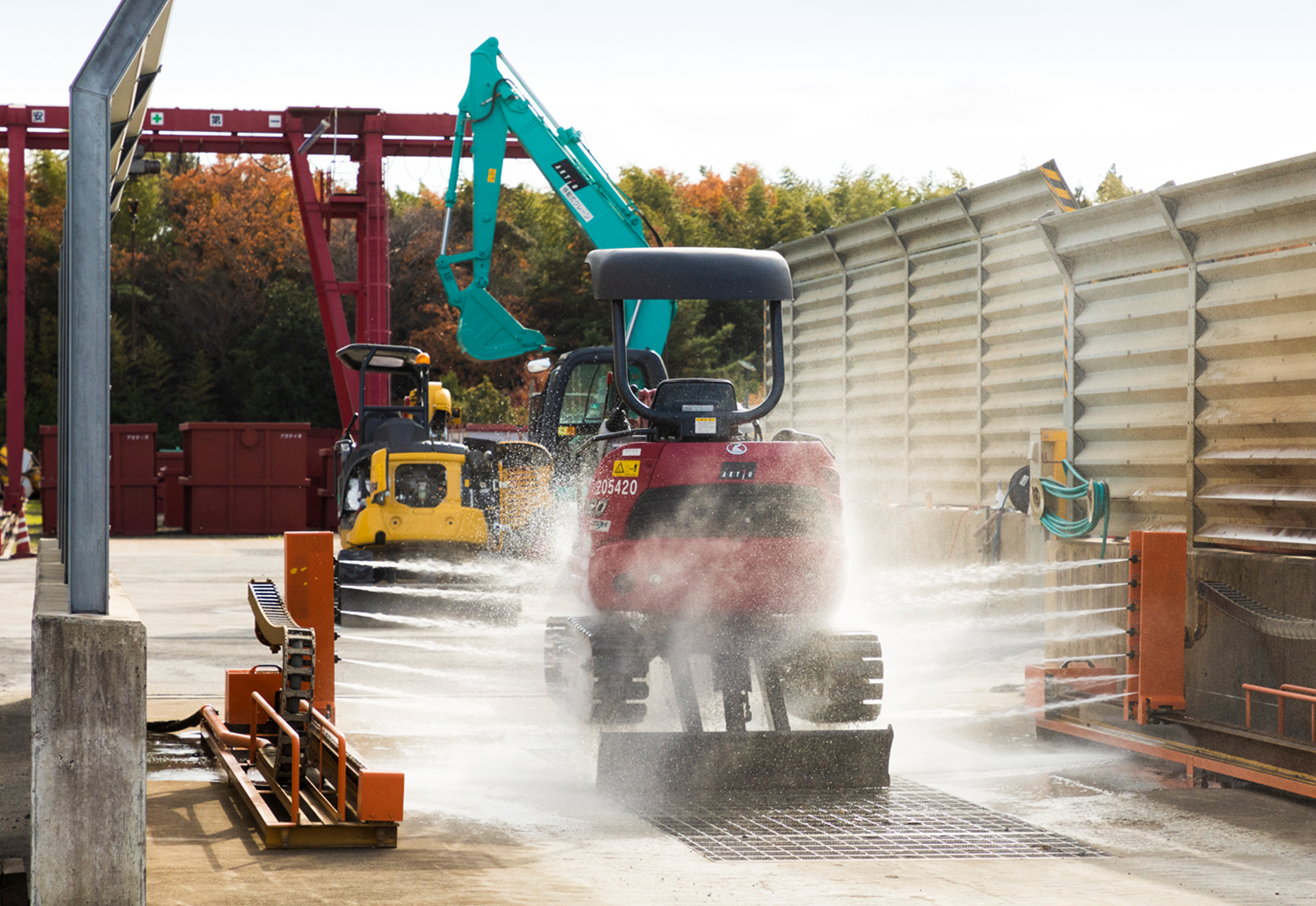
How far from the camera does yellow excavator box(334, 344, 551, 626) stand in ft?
42.8

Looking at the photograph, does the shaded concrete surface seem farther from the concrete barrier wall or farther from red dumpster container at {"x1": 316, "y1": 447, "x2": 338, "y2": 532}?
red dumpster container at {"x1": 316, "y1": 447, "x2": 338, "y2": 532}

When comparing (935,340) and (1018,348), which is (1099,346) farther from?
(935,340)

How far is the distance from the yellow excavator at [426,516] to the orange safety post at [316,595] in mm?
4550

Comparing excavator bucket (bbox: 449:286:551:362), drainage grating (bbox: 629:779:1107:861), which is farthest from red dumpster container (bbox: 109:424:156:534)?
drainage grating (bbox: 629:779:1107:861)

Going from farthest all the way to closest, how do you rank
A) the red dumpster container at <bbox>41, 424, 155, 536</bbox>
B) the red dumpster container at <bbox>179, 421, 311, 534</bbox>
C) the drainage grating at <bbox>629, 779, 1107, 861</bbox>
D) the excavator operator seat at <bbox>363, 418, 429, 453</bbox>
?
the red dumpster container at <bbox>41, 424, 155, 536</bbox> < the red dumpster container at <bbox>179, 421, 311, 534</bbox> < the excavator operator seat at <bbox>363, 418, 429, 453</bbox> < the drainage grating at <bbox>629, 779, 1107, 861</bbox>

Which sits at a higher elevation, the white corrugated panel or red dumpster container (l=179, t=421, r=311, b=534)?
the white corrugated panel

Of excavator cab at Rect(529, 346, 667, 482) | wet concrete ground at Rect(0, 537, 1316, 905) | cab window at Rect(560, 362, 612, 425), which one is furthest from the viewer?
cab window at Rect(560, 362, 612, 425)

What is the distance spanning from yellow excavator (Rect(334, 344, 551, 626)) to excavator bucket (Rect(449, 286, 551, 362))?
7.11 feet

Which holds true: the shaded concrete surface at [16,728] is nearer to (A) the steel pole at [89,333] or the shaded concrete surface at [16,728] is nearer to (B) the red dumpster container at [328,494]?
(A) the steel pole at [89,333]

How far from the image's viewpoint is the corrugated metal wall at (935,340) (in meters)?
10.3

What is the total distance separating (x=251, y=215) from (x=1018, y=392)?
47260 millimetres

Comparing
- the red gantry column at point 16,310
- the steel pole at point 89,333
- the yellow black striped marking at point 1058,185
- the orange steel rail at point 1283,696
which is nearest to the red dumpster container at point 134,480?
the red gantry column at point 16,310

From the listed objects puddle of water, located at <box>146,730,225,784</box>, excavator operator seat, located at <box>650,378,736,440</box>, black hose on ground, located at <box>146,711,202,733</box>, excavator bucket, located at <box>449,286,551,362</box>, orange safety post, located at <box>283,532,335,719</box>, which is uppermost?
excavator bucket, located at <box>449,286,551,362</box>

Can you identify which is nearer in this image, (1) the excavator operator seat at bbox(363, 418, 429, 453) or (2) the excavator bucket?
(1) the excavator operator seat at bbox(363, 418, 429, 453)
